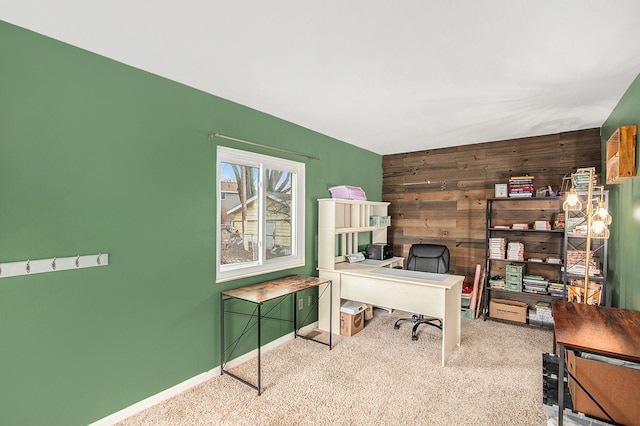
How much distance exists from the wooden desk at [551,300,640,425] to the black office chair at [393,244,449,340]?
151 centimetres

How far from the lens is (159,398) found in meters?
2.35

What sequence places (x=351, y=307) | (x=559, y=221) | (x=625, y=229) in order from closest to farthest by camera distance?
(x=625, y=229) → (x=351, y=307) → (x=559, y=221)

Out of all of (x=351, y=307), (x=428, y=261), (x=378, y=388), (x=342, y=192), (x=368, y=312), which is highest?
(x=342, y=192)

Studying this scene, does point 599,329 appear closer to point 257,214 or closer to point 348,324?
point 348,324

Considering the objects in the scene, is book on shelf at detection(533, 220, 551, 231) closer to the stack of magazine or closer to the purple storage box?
the stack of magazine

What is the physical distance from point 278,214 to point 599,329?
2.74 metres

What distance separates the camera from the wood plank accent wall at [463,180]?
Result: 3904 mm

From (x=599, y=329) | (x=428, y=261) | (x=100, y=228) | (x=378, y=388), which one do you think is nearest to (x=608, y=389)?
(x=599, y=329)

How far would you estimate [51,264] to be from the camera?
1862 mm

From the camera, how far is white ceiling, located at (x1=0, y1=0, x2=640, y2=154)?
5.22 feet

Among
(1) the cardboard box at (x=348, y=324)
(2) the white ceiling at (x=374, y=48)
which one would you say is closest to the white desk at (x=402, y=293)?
(1) the cardboard box at (x=348, y=324)

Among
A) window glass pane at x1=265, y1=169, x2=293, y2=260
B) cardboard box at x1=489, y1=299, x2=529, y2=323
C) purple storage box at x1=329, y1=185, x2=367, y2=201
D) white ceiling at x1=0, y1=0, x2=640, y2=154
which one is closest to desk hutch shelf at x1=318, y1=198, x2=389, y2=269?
purple storage box at x1=329, y1=185, x2=367, y2=201

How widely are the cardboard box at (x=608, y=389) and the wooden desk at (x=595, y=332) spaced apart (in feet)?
0.55

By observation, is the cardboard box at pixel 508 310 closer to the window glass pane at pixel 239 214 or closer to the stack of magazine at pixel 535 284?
the stack of magazine at pixel 535 284
